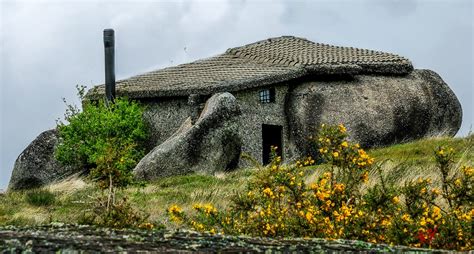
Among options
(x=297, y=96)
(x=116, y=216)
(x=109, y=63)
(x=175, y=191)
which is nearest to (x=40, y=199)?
(x=175, y=191)

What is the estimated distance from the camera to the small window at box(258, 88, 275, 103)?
1380 inches

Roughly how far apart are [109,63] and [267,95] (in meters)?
5.73

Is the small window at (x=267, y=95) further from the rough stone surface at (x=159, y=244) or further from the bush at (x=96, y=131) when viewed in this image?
the rough stone surface at (x=159, y=244)

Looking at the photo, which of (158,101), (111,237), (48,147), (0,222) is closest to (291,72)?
(158,101)

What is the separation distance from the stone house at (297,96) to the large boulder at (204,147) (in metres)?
2.07

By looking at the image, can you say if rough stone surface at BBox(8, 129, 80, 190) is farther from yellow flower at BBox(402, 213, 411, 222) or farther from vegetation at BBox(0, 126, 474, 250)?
yellow flower at BBox(402, 213, 411, 222)

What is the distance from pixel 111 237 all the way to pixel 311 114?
88.5 ft

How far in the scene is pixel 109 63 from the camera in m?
36.9

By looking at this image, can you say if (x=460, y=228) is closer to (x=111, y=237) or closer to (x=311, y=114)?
(x=111, y=237)

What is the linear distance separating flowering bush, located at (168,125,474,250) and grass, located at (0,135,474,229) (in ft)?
12.8

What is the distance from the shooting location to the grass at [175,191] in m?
21.2

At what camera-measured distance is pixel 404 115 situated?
36469mm

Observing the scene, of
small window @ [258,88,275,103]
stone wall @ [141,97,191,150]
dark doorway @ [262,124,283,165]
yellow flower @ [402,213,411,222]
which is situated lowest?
yellow flower @ [402,213,411,222]

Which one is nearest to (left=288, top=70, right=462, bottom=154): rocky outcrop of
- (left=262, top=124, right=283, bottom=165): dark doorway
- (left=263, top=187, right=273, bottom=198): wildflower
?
(left=262, top=124, right=283, bottom=165): dark doorway
